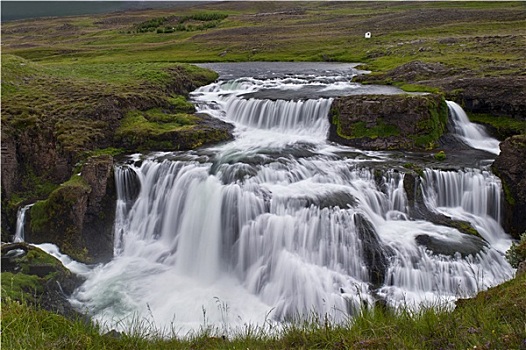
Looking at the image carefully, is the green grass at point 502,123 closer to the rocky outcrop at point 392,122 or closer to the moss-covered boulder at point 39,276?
the rocky outcrop at point 392,122

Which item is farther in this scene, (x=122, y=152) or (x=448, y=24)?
(x=448, y=24)

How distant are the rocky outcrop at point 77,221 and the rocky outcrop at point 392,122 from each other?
43.7 feet

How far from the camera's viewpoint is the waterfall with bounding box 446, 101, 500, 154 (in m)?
23.5

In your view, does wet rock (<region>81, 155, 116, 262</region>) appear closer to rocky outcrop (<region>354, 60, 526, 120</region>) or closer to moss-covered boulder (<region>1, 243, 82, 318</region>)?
moss-covered boulder (<region>1, 243, 82, 318</region>)

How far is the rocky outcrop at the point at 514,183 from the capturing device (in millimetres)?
17453

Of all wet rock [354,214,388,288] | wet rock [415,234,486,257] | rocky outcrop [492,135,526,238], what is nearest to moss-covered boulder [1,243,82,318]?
wet rock [354,214,388,288]

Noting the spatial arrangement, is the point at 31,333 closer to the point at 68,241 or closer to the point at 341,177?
the point at 68,241

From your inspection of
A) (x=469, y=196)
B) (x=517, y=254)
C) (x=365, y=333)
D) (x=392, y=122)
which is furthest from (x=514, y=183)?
(x=365, y=333)

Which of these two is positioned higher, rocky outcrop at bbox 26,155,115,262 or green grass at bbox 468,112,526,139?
green grass at bbox 468,112,526,139

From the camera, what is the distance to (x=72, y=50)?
6838cm

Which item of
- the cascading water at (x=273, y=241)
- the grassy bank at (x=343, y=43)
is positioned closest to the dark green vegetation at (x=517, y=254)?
Answer: the cascading water at (x=273, y=241)

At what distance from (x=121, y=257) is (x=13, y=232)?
469cm

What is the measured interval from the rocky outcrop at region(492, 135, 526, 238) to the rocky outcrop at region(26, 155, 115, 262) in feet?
54.9

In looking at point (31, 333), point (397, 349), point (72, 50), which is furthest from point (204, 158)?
point (72, 50)
